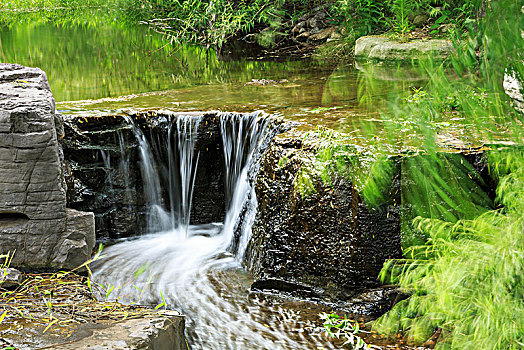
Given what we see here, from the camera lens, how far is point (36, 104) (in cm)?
395

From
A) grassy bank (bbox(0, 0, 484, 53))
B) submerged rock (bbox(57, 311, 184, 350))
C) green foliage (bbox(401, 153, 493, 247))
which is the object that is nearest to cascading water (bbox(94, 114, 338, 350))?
submerged rock (bbox(57, 311, 184, 350))

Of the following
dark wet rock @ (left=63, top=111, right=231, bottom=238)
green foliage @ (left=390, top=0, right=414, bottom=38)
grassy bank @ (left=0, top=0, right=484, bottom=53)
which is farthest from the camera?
grassy bank @ (left=0, top=0, right=484, bottom=53)

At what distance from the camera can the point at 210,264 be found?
470 cm

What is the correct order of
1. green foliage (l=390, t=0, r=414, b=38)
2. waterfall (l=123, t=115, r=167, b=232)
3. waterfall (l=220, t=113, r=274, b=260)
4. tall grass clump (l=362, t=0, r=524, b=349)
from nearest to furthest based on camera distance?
tall grass clump (l=362, t=0, r=524, b=349)
waterfall (l=220, t=113, r=274, b=260)
waterfall (l=123, t=115, r=167, b=232)
green foliage (l=390, t=0, r=414, b=38)

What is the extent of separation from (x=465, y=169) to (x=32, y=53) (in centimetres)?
866

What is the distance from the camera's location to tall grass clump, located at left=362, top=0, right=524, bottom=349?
82.4 inches

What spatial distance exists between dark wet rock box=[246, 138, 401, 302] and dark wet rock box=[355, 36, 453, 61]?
12.0 feet

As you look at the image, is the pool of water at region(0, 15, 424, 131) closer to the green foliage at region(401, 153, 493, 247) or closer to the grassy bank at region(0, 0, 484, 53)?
the grassy bank at region(0, 0, 484, 53)

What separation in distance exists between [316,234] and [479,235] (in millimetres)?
1331

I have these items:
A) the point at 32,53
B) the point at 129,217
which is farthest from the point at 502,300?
the point at 32,53

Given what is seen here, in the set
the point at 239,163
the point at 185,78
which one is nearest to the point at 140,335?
the point at 239,163

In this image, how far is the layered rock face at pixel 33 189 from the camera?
3.89 meters

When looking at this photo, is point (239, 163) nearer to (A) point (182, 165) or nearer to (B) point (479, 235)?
(A) point (182, 165)

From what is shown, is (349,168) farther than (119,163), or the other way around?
(119,163)
